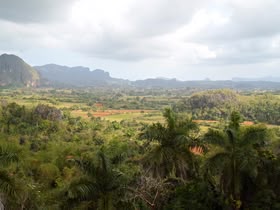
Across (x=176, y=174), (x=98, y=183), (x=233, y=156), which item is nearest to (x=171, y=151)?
(x=176, y=174)

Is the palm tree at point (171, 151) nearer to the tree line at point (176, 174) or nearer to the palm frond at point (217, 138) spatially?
the tree line at point (176, 174)

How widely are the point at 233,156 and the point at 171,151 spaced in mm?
3050

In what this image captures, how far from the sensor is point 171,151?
17.1 meters

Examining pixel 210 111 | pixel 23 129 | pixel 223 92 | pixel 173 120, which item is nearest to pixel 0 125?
pixel 23 129

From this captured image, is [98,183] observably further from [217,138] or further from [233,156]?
[233,156]

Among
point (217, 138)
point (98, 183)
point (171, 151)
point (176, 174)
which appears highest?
point (217, 138)

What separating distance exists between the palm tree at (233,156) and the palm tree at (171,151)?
145cm

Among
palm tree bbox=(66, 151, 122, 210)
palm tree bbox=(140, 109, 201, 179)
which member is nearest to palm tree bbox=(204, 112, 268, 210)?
palm tree bbox=(140, 109, 201, 179)

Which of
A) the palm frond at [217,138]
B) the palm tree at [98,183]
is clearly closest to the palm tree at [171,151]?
the palm frond at [217,138]

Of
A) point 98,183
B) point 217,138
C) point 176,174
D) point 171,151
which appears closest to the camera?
point 98,183

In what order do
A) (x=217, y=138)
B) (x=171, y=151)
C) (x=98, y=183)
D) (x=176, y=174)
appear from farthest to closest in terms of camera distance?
(x=176, y=174), (x=171, y=151), (x=217, y=138), (x=98, y=183)

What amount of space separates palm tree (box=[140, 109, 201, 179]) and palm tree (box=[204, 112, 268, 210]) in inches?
57.2

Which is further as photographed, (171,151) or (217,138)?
(171,151)

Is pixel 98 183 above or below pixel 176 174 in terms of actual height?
above
